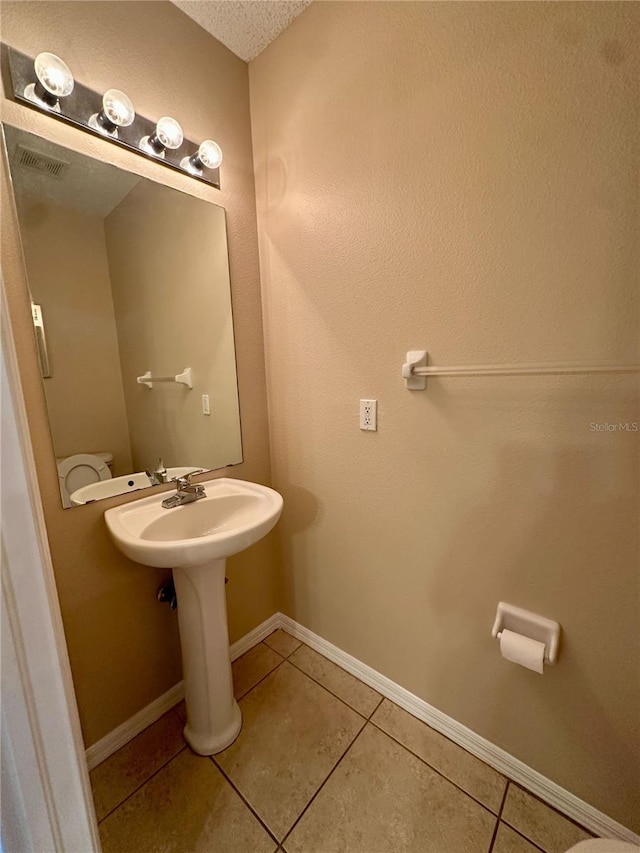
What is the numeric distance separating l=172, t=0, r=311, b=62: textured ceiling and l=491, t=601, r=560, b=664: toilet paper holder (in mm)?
2127

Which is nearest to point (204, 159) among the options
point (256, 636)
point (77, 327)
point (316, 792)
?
point (77, 327)

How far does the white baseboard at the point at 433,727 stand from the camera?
94cm

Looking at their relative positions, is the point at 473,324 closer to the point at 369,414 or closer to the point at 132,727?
the point at 369,414

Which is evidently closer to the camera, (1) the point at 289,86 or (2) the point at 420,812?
(2) the point at 420,812

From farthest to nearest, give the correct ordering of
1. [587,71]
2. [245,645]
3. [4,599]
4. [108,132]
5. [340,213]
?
[245,645]
[340,213]
[108,132]
[587,71]
[4,599]

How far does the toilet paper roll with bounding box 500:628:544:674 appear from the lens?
2.89 feet

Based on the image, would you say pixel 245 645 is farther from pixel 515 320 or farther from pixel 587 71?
pixel 587 71

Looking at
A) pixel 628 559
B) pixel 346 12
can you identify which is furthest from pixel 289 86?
pixel 628 559

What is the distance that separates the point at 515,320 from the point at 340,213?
2.36 feet

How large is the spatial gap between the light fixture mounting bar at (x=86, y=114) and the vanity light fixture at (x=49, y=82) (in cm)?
1

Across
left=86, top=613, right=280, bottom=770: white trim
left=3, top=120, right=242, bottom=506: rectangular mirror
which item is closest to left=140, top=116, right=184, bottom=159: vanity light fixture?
left=3, top=120, right=242, bottom=506: rectangular mirror

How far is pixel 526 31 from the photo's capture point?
2.60 feet

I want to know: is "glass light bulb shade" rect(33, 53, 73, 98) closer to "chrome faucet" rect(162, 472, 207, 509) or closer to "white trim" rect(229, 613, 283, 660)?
"chrome faucet" rect(162, 472, 207, 509)

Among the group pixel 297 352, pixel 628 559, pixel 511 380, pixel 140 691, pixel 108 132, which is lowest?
pixel 140 691
